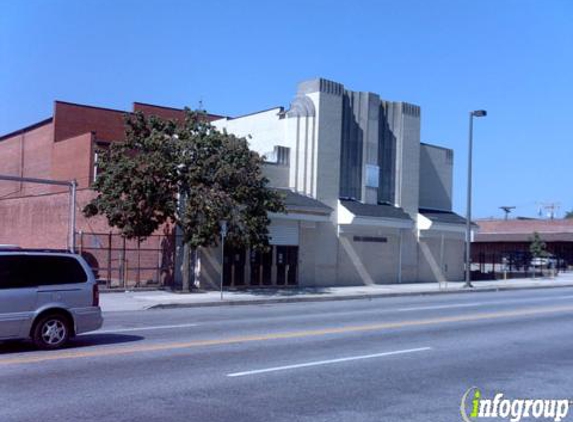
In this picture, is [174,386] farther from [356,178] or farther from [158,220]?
[356,178]

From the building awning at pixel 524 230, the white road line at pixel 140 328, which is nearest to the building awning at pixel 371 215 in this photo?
the white road line at pixel 140 328

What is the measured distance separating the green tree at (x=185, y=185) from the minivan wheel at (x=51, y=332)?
1344 cm

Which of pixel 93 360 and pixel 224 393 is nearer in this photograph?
pixel 224 393

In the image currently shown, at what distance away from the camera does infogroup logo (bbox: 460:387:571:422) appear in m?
8.49

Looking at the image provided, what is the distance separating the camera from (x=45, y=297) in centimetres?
1306

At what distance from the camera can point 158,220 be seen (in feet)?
92.8

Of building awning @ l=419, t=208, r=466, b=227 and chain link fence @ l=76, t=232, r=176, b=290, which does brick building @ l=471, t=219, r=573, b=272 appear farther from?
chain link fence @ l=76, t=232, r=176, b=290

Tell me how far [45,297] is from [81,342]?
163 cm

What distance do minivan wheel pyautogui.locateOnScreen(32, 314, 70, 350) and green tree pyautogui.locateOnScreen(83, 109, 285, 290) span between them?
529 inches

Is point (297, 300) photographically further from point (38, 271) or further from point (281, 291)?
point (38, 271)

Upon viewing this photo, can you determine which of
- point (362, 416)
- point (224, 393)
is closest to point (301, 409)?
point (362, 416)

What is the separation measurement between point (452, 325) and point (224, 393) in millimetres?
10461

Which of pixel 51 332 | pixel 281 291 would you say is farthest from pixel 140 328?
pixel 281 291

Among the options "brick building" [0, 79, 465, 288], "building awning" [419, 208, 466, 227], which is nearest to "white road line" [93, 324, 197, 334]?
"brick building" [0, 79, 465, 288]
